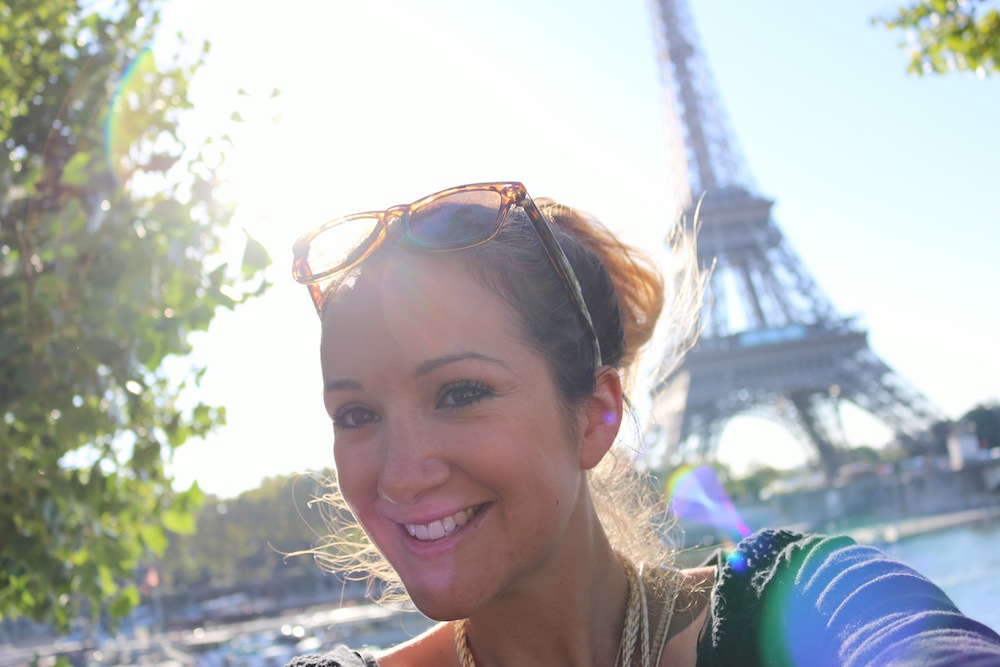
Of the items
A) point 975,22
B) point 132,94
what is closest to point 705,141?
point 975,22

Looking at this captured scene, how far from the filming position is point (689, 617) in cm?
197

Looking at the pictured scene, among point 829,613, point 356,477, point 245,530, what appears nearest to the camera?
point 829,613

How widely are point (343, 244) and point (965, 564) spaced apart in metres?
15.7

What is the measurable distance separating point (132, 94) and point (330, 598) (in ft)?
164

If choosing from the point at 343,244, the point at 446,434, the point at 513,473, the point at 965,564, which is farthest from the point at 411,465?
the point at 965,564

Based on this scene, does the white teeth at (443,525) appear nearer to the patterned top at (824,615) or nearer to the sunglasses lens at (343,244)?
the patterned top at (824,615)

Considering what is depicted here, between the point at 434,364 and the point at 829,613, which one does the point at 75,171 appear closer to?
the point at 434,364

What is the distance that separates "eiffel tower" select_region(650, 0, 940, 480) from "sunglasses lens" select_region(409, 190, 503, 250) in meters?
34.0

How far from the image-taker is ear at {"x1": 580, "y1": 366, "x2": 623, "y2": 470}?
1.93 metres

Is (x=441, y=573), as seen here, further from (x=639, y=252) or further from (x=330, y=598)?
(x=330, y=598)

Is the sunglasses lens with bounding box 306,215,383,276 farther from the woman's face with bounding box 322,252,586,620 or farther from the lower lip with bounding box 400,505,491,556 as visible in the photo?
the lower lip with bounding box 400,505,491,556

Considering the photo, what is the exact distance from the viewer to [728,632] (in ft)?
5.57

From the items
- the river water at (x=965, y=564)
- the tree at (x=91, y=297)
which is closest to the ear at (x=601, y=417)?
the river water at (x=965, y=564)

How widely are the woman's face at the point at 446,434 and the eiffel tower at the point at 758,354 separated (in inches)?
1343
